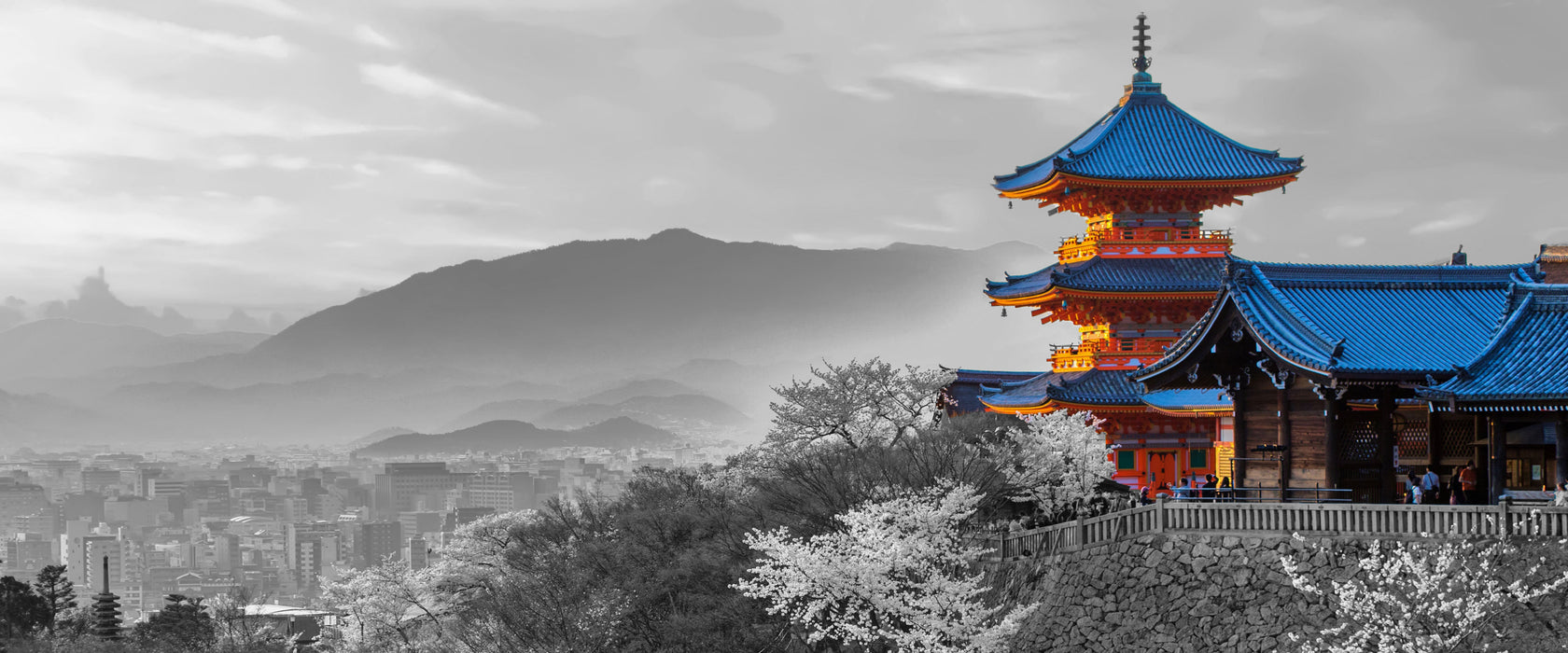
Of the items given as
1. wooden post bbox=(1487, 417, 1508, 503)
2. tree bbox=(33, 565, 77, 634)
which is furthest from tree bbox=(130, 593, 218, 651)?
wooden post bbox=(1487, 417, 1508, 503)

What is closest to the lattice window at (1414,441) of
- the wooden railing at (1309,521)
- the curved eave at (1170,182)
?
the wooden railing at (1309,521)

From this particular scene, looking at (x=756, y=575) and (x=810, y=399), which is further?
(x=810, y=399)

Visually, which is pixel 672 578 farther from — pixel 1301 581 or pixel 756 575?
pixel 1301 581

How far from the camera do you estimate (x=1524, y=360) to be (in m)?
32.5

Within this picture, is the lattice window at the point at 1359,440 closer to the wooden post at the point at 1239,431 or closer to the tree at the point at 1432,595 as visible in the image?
the wooden post at the point at 1239,431

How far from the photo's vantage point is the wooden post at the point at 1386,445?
33906mm

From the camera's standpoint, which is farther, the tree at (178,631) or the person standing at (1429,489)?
the tree at (178,631)

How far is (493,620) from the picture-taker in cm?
5591

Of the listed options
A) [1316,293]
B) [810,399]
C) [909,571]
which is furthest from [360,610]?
[1316,293]

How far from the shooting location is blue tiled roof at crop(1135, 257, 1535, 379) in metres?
33.4

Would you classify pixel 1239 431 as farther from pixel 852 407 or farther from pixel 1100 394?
pixel 852 407

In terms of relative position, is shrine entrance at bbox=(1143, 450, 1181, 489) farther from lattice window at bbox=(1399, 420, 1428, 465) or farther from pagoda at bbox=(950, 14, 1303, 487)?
lattice window at bbox=(1399, 420, 1428, 465)

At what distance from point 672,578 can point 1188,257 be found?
18418mm

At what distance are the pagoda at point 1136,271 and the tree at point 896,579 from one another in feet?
41.7
